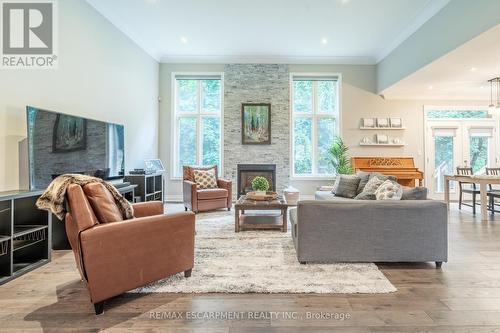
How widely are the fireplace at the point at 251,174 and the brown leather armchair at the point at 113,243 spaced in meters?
4.19

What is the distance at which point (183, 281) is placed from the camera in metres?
2.24

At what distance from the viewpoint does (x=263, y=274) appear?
2.39 metres

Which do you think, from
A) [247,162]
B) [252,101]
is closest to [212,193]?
[247,162]

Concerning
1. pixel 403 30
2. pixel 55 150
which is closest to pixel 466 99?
pixel 403 30

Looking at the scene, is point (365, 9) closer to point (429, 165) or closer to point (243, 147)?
point (243, 147)

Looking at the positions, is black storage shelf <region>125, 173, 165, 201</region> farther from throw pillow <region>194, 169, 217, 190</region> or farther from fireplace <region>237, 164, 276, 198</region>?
fireplace <region>237, 164, 276, 198</region>

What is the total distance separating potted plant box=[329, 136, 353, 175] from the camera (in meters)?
6.01

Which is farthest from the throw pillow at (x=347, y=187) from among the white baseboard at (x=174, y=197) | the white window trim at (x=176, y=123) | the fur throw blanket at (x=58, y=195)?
the white baseboard at (x=174, y=197)

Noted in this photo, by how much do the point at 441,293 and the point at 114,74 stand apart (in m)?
5.35

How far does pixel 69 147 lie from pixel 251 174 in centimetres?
387

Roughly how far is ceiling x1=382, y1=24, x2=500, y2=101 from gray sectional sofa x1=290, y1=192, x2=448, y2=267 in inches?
99.4

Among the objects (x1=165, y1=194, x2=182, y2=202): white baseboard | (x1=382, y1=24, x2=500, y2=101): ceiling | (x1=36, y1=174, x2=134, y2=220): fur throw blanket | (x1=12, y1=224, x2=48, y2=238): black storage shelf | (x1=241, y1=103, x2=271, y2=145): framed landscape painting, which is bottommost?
(x1=165, y1=194, x2=182, y2=202): white baseboard

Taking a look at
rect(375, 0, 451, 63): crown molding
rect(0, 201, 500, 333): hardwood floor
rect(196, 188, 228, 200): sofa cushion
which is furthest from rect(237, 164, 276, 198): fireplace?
rect(0, 201, 500, 333): hardwood floor

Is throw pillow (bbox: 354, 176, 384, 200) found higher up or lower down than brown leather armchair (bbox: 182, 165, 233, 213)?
higher up
